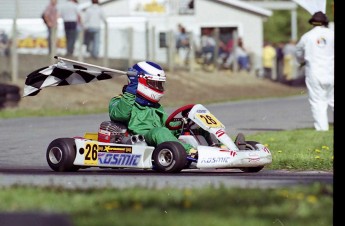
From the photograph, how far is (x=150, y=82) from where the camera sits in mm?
13266

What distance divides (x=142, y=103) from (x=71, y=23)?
17206 millimetres

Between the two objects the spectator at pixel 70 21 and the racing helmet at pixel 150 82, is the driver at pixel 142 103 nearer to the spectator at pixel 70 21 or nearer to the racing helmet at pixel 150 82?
the racing helmet at pixel 150 82

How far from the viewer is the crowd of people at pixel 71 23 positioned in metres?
29.9

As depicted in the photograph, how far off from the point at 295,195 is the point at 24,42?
21.5m

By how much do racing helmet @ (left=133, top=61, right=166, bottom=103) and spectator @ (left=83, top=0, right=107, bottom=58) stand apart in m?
18.4

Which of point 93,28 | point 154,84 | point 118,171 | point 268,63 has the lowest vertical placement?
point 268,63

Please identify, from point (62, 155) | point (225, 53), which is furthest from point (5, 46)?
point (225, 53)

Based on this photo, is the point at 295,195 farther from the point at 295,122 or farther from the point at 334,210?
the point at 295,122

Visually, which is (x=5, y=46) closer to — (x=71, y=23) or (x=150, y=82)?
(x=71, y=23)

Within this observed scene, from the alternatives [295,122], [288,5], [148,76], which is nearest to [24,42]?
[295,122]

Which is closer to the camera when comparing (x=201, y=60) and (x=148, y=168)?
(x=148, y=168)

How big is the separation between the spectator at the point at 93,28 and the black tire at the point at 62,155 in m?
18.6

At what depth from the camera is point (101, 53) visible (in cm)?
3269

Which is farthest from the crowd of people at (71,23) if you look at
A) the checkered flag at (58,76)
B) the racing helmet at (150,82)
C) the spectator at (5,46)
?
the racing helmet at (150,82)
